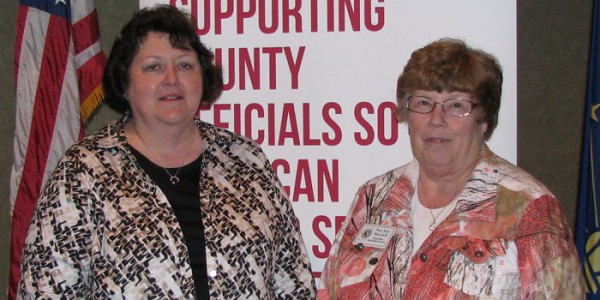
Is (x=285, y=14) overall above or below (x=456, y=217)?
above

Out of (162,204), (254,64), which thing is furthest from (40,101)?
(162,204)

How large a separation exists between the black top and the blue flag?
4.62ft

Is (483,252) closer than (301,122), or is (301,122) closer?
(483,252)

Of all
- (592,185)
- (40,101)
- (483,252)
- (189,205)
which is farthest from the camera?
(40,101)

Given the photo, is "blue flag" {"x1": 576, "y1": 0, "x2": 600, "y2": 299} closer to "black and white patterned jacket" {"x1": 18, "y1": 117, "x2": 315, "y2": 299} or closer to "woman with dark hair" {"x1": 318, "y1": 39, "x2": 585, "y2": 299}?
"woman with dark hair" {"x1": 318, "y1": 39, "x2": 585, "y2": 299}

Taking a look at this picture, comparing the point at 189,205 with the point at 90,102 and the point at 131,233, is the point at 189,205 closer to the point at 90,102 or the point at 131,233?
the point at 131,233

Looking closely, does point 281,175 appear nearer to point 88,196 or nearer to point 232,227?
point 232,227

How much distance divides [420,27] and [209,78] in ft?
2.85

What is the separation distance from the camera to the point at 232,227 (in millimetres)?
2002

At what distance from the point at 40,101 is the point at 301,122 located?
3.43 ft

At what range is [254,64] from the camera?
2.71 m

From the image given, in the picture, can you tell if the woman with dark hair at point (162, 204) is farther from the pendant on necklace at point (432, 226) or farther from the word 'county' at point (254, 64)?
the word 'county' at point (254, 64)

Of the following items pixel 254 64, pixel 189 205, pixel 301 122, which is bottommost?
pixel 189 205

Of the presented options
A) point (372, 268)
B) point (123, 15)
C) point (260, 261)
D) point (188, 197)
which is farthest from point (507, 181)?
point (123, 15)
